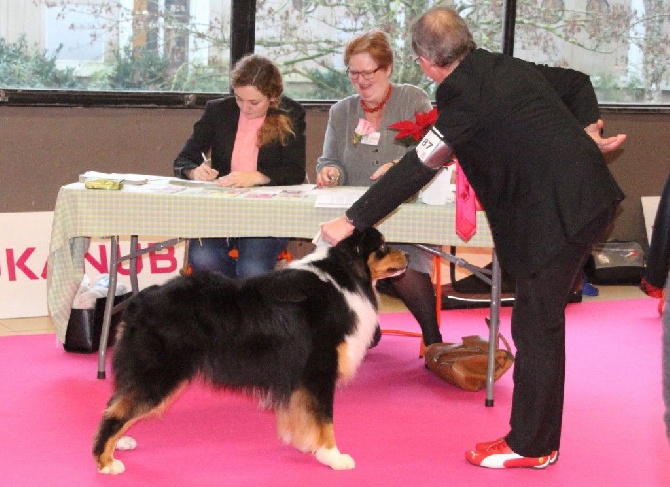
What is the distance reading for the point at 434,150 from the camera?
3.15m

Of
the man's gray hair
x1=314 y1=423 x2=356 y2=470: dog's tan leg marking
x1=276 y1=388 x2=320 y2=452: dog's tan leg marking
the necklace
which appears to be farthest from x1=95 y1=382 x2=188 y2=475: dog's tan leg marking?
the necklace

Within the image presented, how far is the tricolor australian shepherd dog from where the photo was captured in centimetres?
328

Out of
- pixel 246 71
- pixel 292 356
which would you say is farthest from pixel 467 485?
pixel 246 71

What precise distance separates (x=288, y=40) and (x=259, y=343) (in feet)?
11.7

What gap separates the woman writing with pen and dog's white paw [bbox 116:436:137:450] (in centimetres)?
123

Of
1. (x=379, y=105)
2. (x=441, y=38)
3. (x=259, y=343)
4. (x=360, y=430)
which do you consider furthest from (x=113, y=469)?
(x=379, y=105)

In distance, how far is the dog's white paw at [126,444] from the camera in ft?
11.7

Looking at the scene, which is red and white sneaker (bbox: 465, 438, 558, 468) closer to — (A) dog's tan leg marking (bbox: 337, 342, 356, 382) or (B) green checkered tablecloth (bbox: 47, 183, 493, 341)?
(A) dog's tan leg marking (bbox: 337, 342, 356, 382)

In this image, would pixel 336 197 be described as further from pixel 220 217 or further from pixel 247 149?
pixel 247 149

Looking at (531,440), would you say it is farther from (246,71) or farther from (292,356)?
(246,71)

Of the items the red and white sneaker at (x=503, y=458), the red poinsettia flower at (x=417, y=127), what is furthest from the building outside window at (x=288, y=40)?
the red and white sneaker at (x=503, y=458)

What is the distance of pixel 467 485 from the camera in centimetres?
338

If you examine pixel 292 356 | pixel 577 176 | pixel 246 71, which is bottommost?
pixel 292 356

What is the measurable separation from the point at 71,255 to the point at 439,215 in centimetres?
162
